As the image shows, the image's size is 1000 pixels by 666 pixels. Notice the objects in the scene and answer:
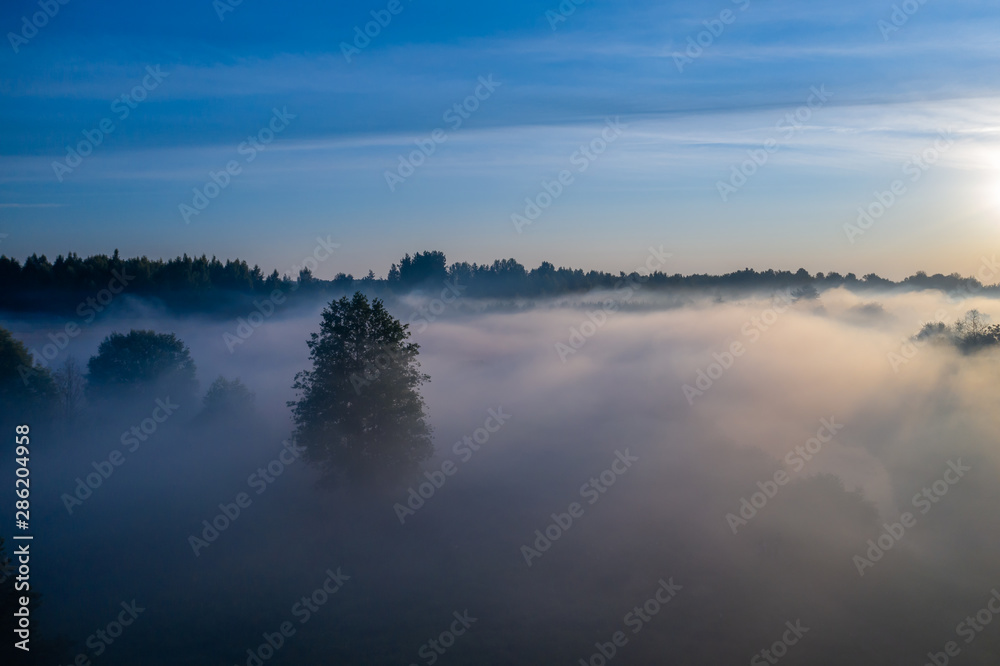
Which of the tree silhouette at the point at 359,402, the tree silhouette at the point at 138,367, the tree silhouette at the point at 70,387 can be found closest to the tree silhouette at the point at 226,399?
the tree silhouette at the point at 138,367

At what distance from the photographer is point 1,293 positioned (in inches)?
2968

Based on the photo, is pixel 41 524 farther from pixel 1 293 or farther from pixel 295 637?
pixel 1 293

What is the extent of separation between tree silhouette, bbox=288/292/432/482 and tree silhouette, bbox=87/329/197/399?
26528 mm

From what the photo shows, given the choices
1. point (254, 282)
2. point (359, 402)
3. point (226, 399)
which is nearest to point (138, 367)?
point (226, 399)

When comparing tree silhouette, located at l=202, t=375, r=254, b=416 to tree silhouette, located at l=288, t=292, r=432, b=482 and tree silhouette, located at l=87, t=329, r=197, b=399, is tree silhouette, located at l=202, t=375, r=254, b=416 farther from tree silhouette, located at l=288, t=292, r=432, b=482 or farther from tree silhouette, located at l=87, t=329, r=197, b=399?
tree silhouette, located at l=288, t=292, r=432, b=482

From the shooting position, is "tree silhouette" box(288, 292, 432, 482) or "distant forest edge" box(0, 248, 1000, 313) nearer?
"tree silhouette" box(288, 292, 432, 482)

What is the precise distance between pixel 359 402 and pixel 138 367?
30085 millimetres

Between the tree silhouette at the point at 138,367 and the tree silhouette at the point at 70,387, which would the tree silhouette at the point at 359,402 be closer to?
the tree silhouette at the point at 138,367

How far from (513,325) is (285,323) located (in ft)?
162

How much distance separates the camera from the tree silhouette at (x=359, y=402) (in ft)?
128

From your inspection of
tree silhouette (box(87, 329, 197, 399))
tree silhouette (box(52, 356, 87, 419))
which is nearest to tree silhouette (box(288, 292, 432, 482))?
tree silhouette (box(87, 329, 197, 399))

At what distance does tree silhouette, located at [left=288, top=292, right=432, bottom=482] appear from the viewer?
38969 millimetres

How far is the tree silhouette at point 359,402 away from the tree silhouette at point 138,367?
26.5 meters

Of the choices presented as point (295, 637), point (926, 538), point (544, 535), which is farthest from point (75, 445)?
point (926, 538)
